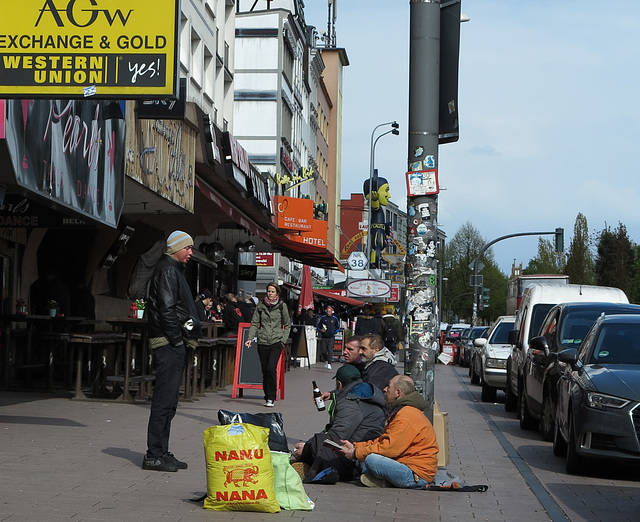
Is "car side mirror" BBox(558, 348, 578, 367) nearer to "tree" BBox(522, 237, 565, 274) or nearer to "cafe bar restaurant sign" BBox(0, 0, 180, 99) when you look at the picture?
"cafe bar restaurant sign" BBox(0, 0, 180, 99)

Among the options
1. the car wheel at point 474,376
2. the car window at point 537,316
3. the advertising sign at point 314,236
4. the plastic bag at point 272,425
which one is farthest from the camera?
the advertising sign at point 314,236

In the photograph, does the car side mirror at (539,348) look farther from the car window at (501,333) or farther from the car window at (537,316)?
the car window at (501,333)

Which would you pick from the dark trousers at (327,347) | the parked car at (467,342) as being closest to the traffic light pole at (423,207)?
the dark trousers at (327,347)

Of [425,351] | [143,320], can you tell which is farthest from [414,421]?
[143,320]

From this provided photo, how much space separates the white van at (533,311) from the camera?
59.2 ft

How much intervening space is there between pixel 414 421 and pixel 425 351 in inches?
72.8

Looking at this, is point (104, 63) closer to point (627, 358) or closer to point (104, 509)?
point (104, 509)

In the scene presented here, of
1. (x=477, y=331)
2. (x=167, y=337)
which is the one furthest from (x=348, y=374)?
(x=477, y=331)

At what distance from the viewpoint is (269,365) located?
670 inches

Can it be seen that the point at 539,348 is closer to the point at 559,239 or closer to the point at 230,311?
the point at 230,311

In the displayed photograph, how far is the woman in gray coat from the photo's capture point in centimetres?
1698

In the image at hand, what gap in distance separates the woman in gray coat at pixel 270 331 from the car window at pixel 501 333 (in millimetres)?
8307

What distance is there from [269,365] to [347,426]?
7.91 meters

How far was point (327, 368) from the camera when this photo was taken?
34125mm
